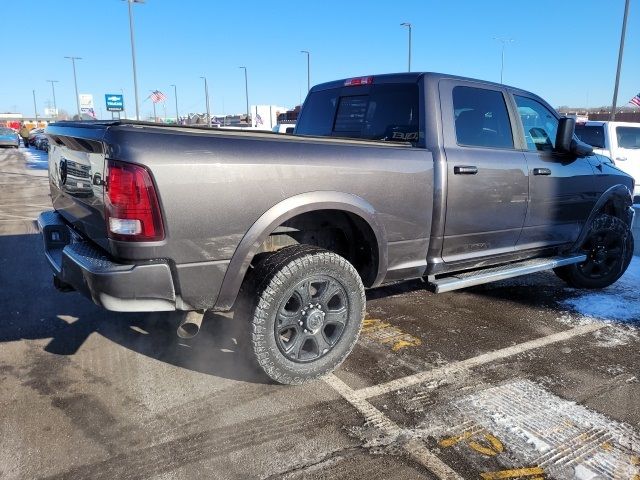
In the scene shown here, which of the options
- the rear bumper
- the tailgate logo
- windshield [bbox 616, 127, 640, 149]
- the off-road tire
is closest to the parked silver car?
windshield [bbox 616, 127, 640, 149]

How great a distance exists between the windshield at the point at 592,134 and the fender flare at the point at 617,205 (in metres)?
6.14

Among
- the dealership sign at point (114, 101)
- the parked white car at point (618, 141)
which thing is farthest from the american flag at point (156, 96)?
the parked white car at point (618, 141)

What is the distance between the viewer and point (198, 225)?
2.58 meters

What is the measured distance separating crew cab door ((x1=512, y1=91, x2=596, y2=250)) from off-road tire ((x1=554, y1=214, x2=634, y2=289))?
0.47 meters

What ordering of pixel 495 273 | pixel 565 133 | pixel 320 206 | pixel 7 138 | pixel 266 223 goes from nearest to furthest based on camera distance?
pixel 266 223 < pixel 320 206 < pixel 495 273 < pixel 565 133 < pixel 7 138

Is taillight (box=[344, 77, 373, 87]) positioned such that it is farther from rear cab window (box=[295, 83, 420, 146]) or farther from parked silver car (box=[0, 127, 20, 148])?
parked silver car (box=[0, 127, 20, 148])

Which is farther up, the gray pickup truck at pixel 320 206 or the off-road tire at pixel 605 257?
the gray pickup truck at pixel 320 206

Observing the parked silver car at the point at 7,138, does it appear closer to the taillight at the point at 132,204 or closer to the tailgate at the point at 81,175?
the tailgate at the point at 81,175

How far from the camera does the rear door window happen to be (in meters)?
3.81

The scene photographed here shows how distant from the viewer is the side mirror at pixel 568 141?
166 inches

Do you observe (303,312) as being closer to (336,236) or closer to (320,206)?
(320,206)

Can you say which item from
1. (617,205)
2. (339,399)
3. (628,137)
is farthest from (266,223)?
(628,137)

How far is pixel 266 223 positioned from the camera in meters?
2.78

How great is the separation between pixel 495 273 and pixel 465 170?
92 cm
